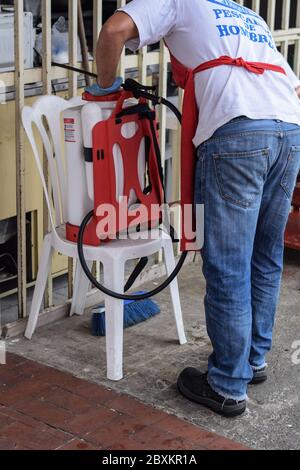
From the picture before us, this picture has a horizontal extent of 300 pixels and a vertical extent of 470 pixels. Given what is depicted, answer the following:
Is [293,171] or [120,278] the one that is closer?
[293,171]

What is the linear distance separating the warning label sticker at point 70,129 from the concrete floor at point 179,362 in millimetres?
1011

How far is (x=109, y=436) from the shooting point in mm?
3062

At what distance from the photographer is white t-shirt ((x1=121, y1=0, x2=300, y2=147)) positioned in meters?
2.99

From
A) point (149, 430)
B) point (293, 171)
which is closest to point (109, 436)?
point (149, 430)

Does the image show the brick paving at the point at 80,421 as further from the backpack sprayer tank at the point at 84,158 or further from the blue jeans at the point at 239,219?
the backpack sprayer tank at the point at 84,158

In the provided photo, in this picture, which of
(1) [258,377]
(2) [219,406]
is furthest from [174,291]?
(2) [219,406]

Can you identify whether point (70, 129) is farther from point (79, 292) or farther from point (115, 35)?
point (79, 292)

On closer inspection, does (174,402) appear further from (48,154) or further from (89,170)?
(48,154)

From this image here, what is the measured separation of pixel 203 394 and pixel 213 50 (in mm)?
1371

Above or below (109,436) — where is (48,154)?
above

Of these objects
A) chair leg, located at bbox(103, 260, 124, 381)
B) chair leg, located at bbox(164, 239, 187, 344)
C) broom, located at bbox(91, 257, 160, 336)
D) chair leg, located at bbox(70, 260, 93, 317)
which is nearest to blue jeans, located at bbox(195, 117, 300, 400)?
chair leg, located at bbox(103, 260, 124, 381)

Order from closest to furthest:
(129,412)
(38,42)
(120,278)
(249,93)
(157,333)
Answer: (249,93) → (129,412) → (120,278) → (157,333) → (38,42)

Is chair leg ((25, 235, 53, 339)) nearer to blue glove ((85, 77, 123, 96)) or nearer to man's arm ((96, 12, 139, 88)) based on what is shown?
blue glove ((85, 77, 123, 96))

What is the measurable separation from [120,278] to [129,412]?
578 mm
